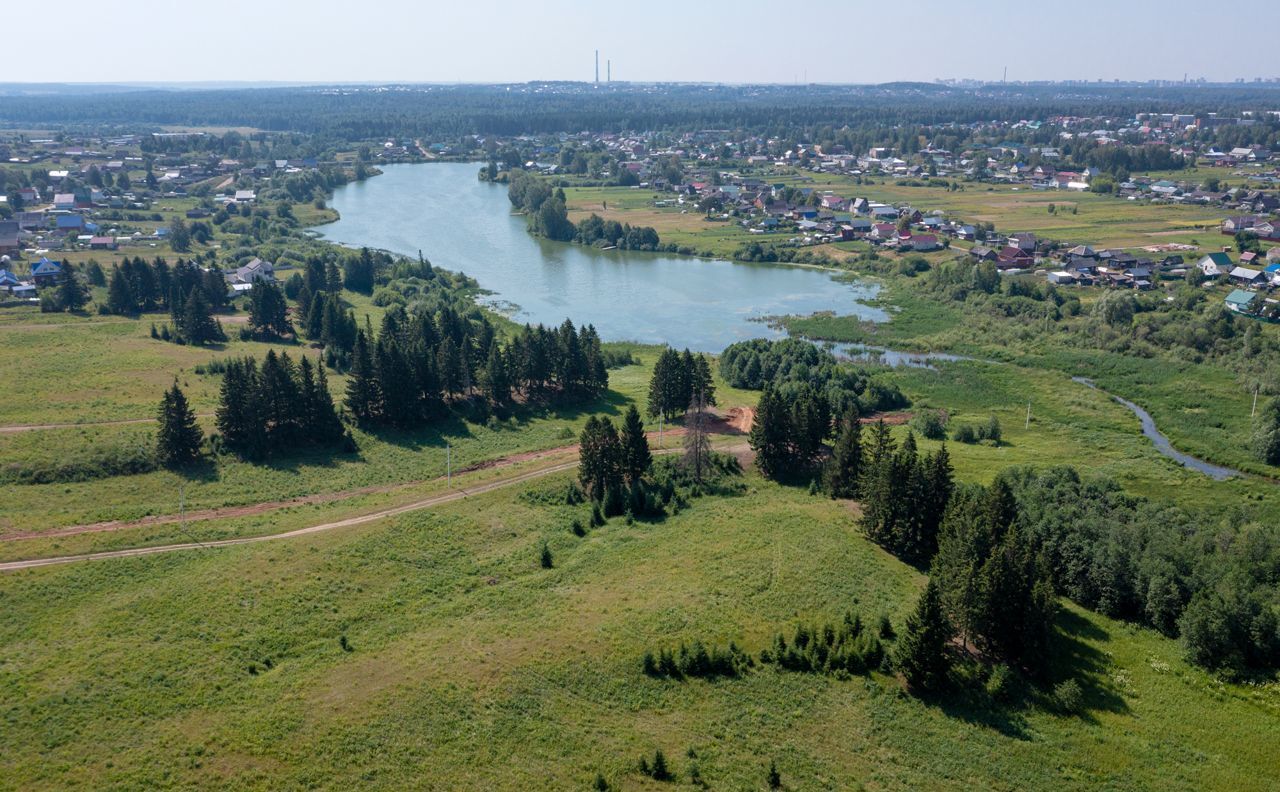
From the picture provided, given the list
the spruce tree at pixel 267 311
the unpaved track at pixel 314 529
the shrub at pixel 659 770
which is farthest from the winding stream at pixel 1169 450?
the spruce tree at pixel 267 311

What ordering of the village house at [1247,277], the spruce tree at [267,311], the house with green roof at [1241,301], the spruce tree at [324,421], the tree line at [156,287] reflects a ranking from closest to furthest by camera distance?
the spruce tree at [324,421]
the spruce tree at [267,311]
the tree line at [156,287]
the house with green roof at [1241,301]
the village house at [1247,277]

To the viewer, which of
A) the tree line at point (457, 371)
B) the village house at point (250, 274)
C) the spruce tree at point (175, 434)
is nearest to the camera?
the spruce tree at point (175, 434)

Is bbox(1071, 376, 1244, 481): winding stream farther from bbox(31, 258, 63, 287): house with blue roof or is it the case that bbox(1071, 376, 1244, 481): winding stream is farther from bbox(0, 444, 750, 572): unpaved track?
bbox(31, 258, 63, 287): house with blue roof

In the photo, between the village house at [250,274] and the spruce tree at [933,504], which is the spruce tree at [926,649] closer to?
the spruce tree at [933,504]

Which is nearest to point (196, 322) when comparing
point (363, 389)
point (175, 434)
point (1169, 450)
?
point (363, 389)

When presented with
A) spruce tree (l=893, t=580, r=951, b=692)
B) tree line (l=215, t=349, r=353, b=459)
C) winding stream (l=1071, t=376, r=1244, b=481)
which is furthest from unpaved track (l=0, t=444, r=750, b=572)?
winding stream (l=1071, t=376, r=1244, b=481)

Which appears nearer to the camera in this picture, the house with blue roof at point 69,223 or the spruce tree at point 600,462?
the spruce tree at point 600,462

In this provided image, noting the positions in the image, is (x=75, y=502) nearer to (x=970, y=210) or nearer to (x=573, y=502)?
(x=573, y=502)
